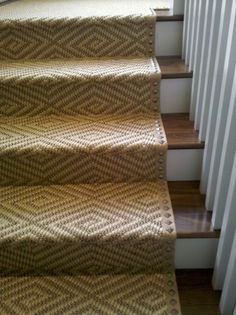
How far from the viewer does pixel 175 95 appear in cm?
138

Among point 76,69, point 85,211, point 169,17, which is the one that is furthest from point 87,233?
point 169,17

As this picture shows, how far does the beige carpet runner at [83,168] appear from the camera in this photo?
1055 millimetres

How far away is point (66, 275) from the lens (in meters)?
1.12

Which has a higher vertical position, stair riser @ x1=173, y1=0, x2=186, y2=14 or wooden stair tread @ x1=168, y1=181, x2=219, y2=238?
stair riser @ x1=173, y1=0, x2=186, y2=14

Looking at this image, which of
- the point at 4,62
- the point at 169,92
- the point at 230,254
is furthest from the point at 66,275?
the point at 4,62

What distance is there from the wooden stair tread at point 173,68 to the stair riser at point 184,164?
306 millimetres

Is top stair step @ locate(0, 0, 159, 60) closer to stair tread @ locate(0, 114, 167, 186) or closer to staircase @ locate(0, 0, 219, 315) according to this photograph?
staircase @ locate(0, 0, 219, 315)

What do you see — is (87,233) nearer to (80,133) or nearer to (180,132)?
(80,133)

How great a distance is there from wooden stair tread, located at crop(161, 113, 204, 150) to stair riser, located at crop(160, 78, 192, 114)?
0.08 feet

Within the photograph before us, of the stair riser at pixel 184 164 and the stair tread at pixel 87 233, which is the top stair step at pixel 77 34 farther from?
the stair tread at pixel 87 233

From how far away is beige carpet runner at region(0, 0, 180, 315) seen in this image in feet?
3.46

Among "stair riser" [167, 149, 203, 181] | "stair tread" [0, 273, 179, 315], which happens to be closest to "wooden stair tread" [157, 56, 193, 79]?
"stair riser" [167, 149, 203, 181]

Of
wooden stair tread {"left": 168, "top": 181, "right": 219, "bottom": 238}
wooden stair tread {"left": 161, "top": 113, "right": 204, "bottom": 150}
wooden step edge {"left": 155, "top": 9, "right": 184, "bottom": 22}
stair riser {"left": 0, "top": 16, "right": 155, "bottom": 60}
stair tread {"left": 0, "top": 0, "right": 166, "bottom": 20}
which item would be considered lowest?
wooden stair tread {"left": 168, "top": 181, "right": 219, "bottom": 238}

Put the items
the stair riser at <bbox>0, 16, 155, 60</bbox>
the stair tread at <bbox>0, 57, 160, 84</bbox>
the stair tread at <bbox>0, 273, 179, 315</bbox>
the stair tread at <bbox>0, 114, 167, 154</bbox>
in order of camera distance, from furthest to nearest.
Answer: the stair riser at <bbox>0, 16, 155, 60</bbox> → the stair tread at <bbox>0, 57, 160, 84</bbox> → the stair tread at <bbox>0, 114, 167, 154</bbox> → the stair tread at <bbox>0, 273, 179, 315</bbox>
